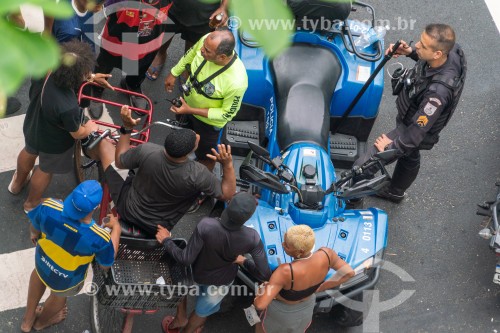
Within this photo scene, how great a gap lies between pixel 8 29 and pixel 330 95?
5237 millimetres

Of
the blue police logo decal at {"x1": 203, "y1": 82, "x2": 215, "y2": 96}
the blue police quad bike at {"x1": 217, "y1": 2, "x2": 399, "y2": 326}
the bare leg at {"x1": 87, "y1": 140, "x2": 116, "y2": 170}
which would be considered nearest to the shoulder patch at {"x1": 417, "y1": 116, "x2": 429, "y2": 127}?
the blue police quad bike at {"x1": 217, "y1": 2, "x2": 399, "y2": 326}

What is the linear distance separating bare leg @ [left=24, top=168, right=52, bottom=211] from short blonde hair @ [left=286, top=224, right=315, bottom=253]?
229cm

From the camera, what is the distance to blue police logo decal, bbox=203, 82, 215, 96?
5857mm

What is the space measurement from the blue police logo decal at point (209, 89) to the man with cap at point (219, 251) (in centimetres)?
130

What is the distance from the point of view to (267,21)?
130 cm

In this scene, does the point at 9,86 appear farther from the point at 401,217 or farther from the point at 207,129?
the point at 401,217

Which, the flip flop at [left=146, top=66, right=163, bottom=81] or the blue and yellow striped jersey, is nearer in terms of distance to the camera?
the blue and yellow striped jersey

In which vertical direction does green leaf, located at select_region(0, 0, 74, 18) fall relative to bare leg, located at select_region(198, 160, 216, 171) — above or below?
above

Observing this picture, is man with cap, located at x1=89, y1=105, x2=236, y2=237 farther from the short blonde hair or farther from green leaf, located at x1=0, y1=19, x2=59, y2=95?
green leaf, located at x1=0, y1=19, x2=59, y2=95

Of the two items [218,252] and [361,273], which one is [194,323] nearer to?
[218,252]

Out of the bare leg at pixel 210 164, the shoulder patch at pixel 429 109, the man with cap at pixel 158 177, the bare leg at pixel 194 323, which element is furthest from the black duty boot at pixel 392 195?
the bare leg at pixel 194 323

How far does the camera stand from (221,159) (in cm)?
510

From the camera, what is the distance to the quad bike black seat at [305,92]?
6.00 m

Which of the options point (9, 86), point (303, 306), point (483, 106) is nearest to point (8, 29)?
point (9, 86)
